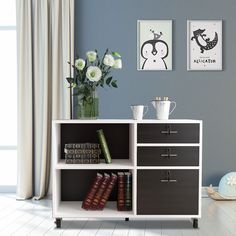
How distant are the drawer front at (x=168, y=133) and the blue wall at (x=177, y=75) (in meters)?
1.23

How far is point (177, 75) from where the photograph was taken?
13.9 ft

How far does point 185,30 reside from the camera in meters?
4.23

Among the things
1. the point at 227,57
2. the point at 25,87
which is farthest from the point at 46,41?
the point at 227,57


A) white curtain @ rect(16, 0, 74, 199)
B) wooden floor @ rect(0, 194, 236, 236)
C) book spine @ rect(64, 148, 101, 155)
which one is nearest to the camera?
wooden floor @ rect(0, 194, 236, 236)

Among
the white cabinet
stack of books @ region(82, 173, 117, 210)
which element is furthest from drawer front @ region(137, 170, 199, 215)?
stack of books @ region(82, 173, 117, 210)

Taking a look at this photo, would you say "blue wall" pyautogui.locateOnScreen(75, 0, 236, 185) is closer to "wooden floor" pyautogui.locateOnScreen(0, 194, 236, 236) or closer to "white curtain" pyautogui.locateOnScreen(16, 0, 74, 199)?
"white curtain" pyautogui.locateOnScreen(16, 0, 74, 199)

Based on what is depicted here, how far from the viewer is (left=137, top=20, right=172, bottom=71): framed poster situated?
13.8ft

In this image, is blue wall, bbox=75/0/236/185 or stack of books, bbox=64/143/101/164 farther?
blue wall, bbox=75/0/236/185

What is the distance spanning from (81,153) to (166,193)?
65 cm

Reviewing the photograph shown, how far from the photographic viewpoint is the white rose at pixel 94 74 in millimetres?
3043

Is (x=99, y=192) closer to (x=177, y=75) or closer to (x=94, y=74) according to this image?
(x=94, y=74)

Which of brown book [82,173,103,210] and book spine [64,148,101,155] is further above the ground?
book spine [64,148,101,155]

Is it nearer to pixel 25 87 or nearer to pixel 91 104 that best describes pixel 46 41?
pixel 25 87

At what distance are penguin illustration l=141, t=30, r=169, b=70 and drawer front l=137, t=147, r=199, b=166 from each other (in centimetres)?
142
